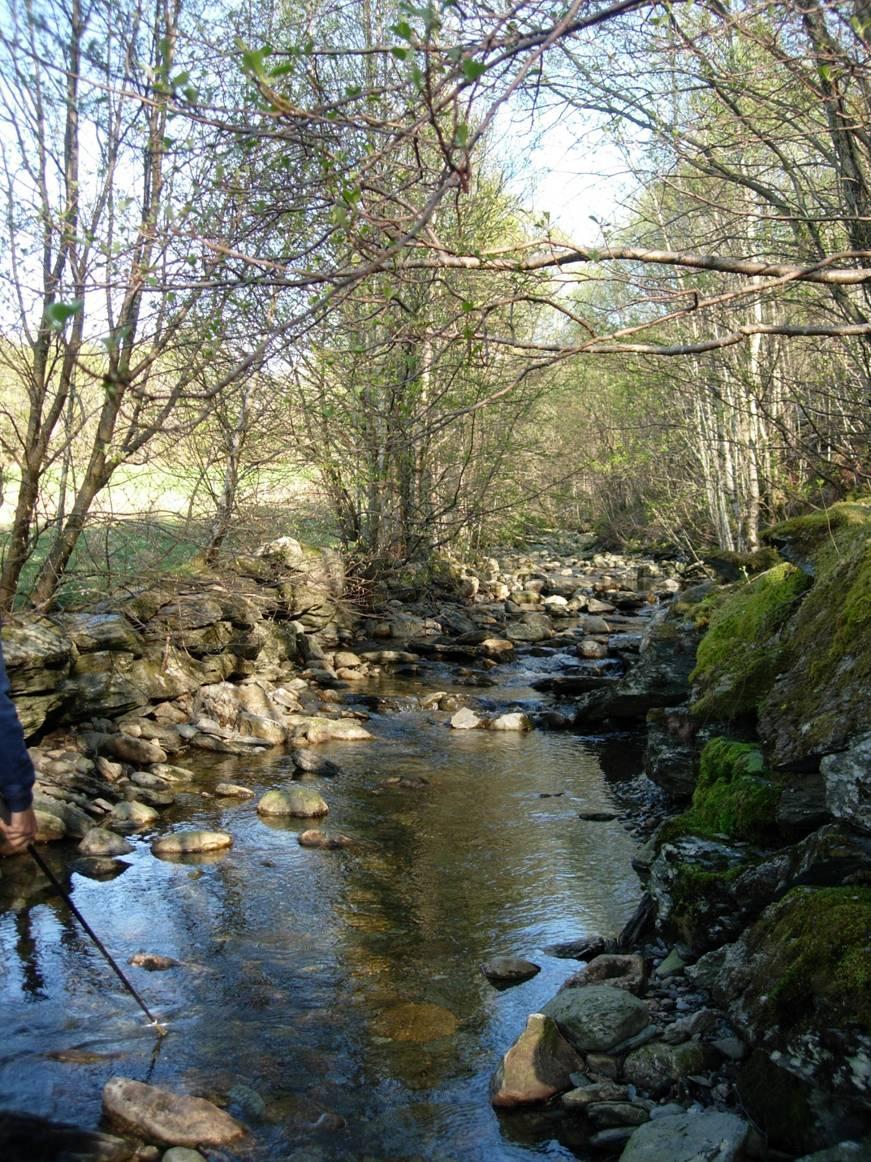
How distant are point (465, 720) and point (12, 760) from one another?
793cm

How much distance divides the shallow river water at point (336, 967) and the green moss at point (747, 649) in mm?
1294

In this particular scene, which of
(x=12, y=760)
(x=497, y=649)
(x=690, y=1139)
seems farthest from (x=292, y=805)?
(x=497, y=649)

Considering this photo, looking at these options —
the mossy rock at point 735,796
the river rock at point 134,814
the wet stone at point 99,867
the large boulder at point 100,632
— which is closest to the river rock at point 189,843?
the wet stone at point 99,867

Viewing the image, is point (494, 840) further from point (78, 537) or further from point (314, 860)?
point (78, 537)

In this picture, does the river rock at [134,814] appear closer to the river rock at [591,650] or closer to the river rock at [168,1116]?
the river rock at [168,1116]

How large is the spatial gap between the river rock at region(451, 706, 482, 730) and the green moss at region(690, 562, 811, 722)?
3145mm

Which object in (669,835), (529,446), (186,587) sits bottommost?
(669,835)

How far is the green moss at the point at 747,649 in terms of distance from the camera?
6.98 meters

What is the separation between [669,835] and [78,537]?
277 inches

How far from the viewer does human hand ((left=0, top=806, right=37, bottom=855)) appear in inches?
154

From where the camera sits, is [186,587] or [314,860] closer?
[314,860]

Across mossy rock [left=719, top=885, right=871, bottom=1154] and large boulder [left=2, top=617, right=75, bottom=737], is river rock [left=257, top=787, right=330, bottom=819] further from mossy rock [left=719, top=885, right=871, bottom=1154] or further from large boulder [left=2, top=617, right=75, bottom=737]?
mossy rock [left=719, top=885, right=871, bottom=1154]

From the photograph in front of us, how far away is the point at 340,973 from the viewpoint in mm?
5363

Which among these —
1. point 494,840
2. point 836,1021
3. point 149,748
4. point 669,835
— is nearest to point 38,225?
point 149,748
